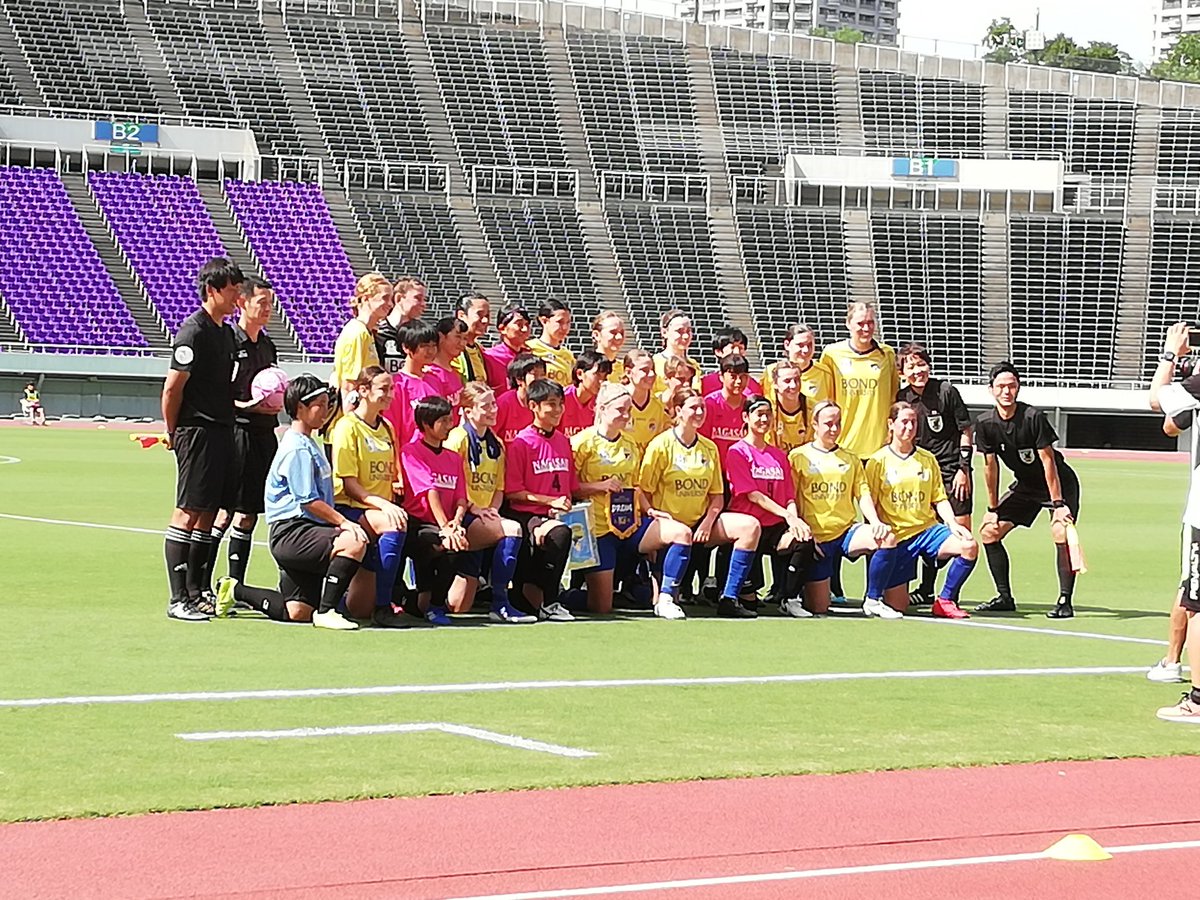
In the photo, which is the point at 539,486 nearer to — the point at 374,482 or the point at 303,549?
the point at 374,482

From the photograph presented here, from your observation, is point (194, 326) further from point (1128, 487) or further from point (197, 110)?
point (197, 110)

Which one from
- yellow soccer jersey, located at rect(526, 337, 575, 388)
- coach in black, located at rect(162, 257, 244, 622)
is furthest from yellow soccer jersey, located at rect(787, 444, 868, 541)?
coach in black, located at rect(162, 257, 244, 622)

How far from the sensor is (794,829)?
591cm

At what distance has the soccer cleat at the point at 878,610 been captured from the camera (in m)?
A: 12.5

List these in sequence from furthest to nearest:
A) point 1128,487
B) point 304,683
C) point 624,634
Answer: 1. point 1128,487
2. point 624,634
3. point 304,683

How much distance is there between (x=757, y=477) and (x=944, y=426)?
212cm

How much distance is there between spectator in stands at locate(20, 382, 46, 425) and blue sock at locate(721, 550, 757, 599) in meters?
38.8

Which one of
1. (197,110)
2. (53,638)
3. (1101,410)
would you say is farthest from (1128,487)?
(197,110)

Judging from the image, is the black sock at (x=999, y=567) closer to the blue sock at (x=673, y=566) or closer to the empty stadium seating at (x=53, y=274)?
the blue sock at (x=673, y=566)

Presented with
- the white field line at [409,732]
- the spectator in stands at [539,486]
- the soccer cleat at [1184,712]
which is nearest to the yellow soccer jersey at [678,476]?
the spectator in stands at [539,486]

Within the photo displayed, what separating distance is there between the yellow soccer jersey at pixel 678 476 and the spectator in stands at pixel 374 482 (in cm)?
195

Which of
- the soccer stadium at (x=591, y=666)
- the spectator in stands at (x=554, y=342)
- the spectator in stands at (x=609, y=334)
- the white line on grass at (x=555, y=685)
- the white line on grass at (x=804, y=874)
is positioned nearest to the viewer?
the white line on grass at (x=804, y=874)

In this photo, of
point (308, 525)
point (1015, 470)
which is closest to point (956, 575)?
point (1015, 470)

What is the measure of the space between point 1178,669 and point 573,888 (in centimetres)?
519
